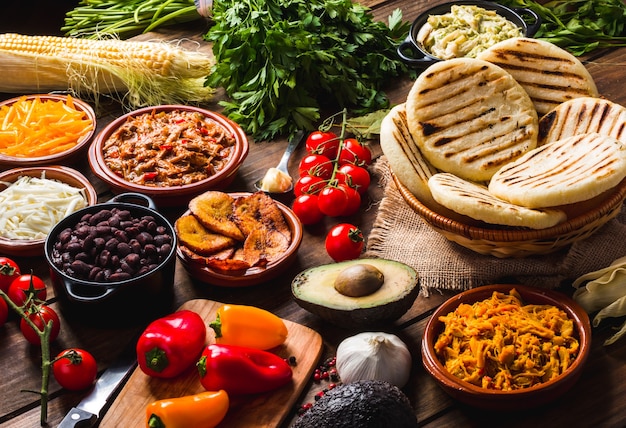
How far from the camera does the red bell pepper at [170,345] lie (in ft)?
9.23

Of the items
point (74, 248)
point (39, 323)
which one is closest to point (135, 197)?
point (74, 248)

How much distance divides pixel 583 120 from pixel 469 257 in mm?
733

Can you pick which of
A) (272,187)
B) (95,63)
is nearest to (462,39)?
(272,187)

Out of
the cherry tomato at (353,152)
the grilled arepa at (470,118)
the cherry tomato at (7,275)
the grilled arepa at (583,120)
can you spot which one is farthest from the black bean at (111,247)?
the grilled arepa at (583,120)

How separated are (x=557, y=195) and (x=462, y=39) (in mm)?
1616

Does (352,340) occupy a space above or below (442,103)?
below

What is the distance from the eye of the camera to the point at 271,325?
295cm

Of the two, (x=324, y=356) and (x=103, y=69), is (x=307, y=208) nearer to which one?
(x=324, y=356)

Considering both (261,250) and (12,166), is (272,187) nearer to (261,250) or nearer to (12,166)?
(261,250)

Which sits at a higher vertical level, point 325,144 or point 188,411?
point 325,144

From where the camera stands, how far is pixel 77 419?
2.67m

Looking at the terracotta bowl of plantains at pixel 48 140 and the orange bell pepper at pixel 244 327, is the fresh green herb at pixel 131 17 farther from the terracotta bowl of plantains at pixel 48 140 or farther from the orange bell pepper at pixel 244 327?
the orange bell pepper at pixel 244 327

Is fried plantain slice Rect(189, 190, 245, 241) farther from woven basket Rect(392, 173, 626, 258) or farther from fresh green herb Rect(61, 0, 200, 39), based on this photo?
fresh green herb Rect(61, 0, 200, 39)

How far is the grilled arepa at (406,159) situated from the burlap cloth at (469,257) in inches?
11.2
